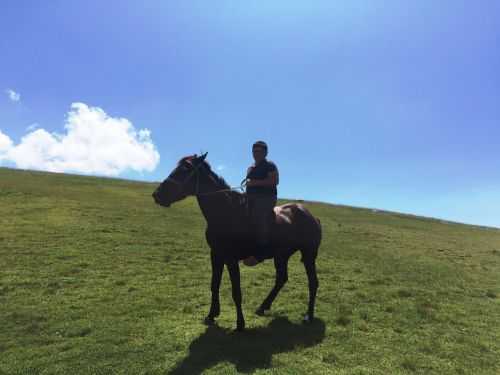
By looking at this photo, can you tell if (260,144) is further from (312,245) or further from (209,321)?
(209,321)

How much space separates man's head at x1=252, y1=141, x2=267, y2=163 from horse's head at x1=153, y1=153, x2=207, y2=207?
130cm

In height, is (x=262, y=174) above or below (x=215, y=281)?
above

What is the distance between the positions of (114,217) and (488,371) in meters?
24.8

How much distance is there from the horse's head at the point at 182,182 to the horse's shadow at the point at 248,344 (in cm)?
313

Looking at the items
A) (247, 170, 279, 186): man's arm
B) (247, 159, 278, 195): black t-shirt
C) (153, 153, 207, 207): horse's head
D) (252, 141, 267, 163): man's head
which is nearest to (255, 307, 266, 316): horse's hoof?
(247, 159, 278, 195): black t-shirt

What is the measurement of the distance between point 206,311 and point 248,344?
247 centimetres

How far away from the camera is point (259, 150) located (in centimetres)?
796

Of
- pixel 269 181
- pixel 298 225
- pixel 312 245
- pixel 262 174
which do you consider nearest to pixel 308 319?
pixel 312 245

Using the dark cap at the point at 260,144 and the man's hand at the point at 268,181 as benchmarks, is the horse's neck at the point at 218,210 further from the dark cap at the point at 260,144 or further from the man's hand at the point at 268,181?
the dark cap at the point at 260,144

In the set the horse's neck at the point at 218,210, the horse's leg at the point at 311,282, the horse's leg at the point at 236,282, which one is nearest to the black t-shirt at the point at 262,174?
the horse's neck at the point at 218,210

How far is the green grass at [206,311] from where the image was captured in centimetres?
655

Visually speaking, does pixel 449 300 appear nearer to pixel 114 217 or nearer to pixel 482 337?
pixel 482 337

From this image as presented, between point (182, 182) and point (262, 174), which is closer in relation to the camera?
point (182, 182)

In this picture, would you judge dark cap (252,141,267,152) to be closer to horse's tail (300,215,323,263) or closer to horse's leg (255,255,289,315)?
horse's tail (300,215,323,263)
